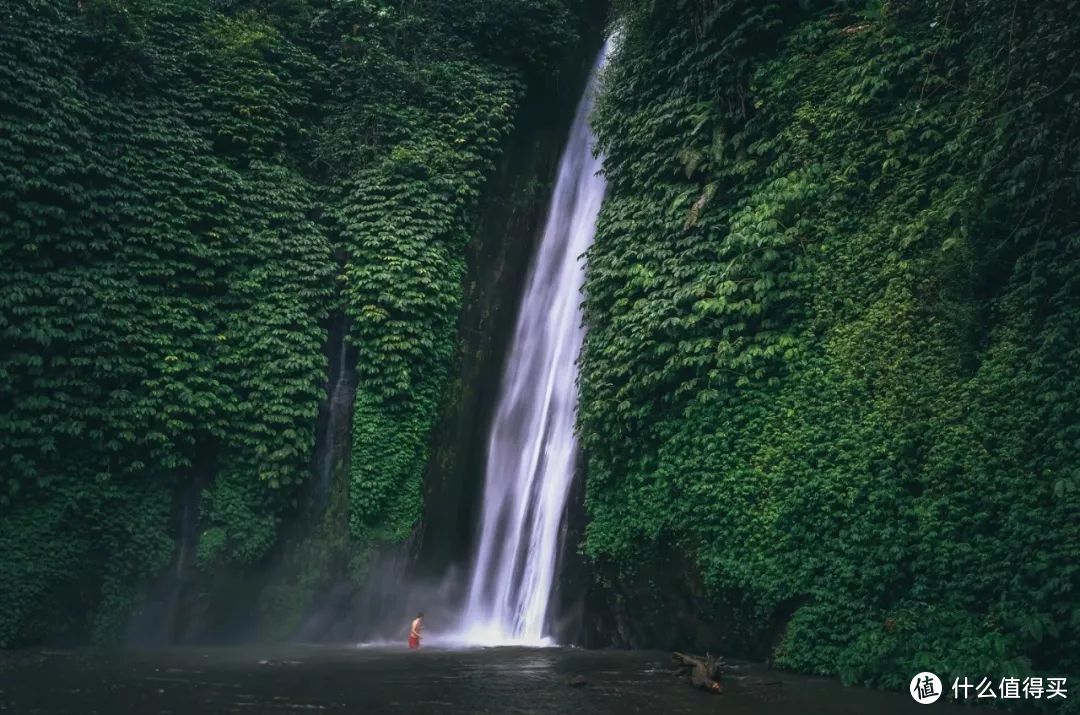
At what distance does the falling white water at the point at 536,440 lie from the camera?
13719 mm

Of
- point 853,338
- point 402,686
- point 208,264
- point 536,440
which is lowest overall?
point 402,686

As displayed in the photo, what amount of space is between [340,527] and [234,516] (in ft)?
5.88

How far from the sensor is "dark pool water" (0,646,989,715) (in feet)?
26.0

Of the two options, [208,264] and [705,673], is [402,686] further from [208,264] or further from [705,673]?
[208,264]

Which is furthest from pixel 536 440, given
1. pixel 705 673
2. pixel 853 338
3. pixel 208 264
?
pixel 705 673

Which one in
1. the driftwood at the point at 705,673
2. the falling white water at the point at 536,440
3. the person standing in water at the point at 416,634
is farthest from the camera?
the falling white water at the point at 536,440

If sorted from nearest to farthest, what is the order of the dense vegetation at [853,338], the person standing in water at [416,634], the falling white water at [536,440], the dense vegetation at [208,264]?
the dense vegetation at [853,338] < the dense vegetation at [208,264] < the person standing in water at [416,634] < the falling white water at [536,440]

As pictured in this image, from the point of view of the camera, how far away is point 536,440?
15008 millimetres

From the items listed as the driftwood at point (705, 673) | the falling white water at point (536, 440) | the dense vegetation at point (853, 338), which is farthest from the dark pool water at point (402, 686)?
the falling white water at point (536, 440)

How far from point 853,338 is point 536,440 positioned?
6370mm

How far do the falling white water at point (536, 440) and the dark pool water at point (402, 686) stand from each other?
1787 mm

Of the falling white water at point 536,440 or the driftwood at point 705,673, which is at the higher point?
the falling white water at point 536,440

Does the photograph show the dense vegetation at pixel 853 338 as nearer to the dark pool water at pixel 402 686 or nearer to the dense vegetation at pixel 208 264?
the dark pool water at pixel 402 686

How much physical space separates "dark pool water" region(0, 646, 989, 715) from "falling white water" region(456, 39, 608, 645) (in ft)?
5.86
